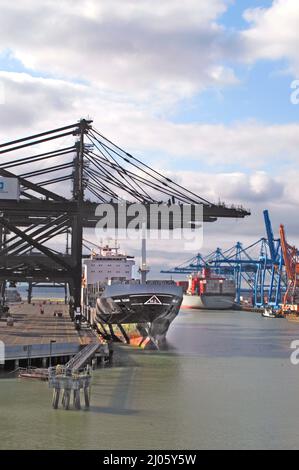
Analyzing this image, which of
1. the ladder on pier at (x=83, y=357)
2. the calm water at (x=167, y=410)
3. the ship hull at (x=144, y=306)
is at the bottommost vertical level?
the calm water at (x=167, y=410)

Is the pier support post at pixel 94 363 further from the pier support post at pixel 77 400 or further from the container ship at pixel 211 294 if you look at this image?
the container ship at pixel 211 294

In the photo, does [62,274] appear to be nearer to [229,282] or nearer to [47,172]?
[47,172]

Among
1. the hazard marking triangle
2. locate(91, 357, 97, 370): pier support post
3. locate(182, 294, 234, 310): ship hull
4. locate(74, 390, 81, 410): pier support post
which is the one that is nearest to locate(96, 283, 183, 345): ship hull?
the hazard marking triangle

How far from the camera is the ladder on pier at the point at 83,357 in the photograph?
28.0 metres

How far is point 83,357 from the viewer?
30844 mm

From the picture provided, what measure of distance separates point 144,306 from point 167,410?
21937 mm

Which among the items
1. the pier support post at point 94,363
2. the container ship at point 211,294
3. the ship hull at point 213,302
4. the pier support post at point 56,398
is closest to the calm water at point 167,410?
the pier support post at point 56,398

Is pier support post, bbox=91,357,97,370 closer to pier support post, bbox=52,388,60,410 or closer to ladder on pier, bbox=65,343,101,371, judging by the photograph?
ladder on pier, bbox=65,343,101,371

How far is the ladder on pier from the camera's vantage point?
91.7 ft

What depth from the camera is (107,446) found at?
751 inches

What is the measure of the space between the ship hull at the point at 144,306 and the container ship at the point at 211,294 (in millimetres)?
113272

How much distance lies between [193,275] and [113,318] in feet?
441

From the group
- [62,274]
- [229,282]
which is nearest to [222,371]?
[62,274]

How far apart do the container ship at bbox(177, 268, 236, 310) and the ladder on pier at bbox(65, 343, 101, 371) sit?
126m
